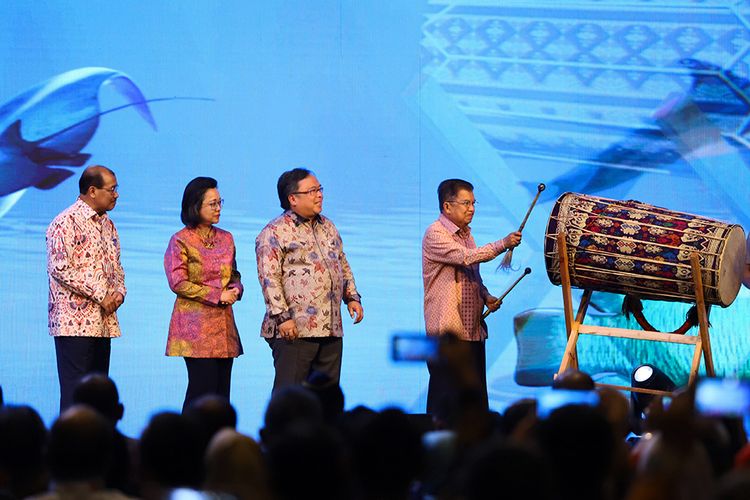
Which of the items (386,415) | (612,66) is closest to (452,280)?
(612,66)

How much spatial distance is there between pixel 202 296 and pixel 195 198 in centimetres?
47

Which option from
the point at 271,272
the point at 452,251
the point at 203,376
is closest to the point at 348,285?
the point at 271,272

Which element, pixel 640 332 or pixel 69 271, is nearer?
pixel 69 271

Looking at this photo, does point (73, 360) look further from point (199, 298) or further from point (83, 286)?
point (199, 298)

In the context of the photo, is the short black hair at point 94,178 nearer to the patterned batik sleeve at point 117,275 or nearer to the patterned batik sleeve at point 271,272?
the patterned batik sleeve at point 117,275

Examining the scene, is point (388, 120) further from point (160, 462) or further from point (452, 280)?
point (160, 462)

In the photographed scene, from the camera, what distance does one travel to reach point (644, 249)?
5859 mm

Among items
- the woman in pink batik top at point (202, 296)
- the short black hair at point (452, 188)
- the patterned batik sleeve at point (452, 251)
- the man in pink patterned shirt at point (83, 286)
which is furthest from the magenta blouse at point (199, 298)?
the short black hair at point (452, 188)

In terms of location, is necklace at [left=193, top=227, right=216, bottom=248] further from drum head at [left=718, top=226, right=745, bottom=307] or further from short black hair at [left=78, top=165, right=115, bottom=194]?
drum head at [left=718, top=226, right=745, bottom=307]

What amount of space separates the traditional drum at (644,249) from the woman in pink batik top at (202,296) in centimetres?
161

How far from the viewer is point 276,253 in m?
5.90

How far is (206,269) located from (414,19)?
246cm

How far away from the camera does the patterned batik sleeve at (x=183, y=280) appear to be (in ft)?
19.1

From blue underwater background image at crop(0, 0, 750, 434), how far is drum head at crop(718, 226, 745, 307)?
181 centimetres
